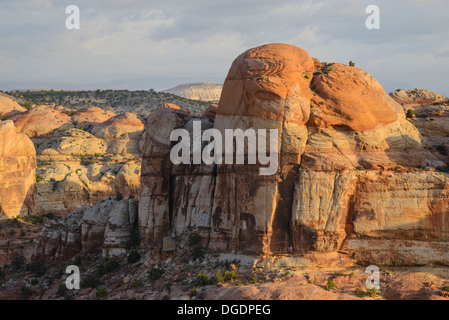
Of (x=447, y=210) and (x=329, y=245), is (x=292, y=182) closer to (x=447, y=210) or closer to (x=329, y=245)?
(x=329, y=245)

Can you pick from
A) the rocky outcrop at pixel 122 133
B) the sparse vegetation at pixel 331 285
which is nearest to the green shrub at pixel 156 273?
the sparse vegetation at pixel 331 285

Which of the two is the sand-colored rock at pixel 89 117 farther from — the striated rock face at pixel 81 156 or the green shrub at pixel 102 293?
the green shrub at pixel 102 293

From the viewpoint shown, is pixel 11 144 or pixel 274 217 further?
pixel 11 144

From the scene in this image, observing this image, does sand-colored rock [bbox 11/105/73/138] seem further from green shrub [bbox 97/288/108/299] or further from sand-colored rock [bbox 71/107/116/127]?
green shrub [bbox 97/288/108/299]
